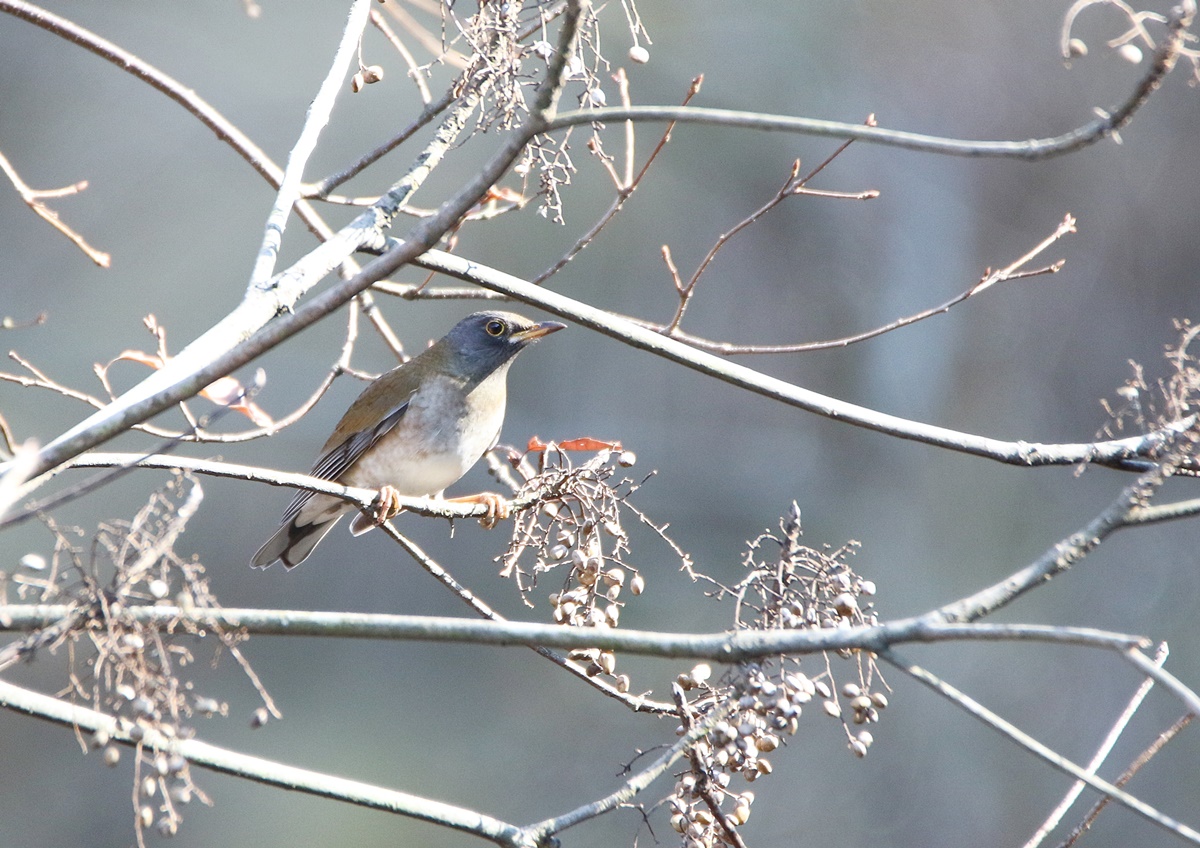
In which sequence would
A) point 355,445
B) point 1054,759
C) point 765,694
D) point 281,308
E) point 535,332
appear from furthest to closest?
1. point 355,445
2. point 535,332
3. point 281,308
4. point 765,694
5. point 1054,759

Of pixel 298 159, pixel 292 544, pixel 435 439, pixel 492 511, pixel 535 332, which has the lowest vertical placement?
pixel 492 511

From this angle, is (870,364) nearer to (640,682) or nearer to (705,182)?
(705,182)

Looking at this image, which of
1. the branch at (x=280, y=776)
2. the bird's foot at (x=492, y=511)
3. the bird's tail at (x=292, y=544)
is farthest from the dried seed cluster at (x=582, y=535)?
the bird's tail at (x=292, y=544)

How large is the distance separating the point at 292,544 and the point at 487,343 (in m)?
1.21

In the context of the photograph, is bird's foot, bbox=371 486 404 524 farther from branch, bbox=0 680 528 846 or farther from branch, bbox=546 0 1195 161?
branch, bbox=546 0 1195 161

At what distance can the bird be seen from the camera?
458 centimetres

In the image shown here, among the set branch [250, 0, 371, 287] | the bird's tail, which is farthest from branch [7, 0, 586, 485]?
the bird's tail

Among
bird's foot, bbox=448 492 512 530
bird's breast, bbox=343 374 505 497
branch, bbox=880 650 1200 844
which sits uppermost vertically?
bird's breast, bbox=343 374 505 497

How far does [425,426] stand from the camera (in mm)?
4602

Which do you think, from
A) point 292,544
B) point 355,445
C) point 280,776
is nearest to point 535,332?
point 355,445

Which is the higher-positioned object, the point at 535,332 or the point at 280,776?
the point at 535,332

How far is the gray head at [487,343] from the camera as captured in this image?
4.67 metres

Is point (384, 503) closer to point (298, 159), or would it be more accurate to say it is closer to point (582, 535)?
point (582, 535)

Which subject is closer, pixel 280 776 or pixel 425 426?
pixel 280 776
